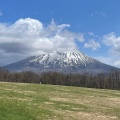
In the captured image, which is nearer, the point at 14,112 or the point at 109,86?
the point at 14,112

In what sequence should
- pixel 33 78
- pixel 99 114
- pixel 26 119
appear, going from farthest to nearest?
pixel 33 78, pixel 99 114, pixel 26 119

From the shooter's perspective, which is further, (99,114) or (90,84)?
(90,84)

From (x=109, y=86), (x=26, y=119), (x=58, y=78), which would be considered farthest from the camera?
(x=58, y=78)

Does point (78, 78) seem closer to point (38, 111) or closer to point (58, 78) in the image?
point (58, 78)

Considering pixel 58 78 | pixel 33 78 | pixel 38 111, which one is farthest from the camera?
pixel 33 78

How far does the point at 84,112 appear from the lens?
25438 mm

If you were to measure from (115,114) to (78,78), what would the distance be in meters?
152

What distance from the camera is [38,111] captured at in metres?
23.2

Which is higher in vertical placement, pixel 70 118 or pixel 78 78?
pixel 78 78

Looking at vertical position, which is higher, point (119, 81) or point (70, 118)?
point (119, 81)

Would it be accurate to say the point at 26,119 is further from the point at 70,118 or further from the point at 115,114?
the point at 115,114

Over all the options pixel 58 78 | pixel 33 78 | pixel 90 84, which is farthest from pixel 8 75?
pixel 90 84

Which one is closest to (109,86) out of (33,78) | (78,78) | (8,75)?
(78,78)

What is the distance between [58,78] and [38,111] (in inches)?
5814
